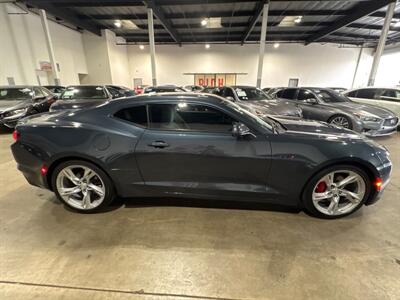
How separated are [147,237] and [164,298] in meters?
0.65

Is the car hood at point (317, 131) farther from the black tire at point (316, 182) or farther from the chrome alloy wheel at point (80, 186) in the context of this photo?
the chrome alloy wheel at point (80, 186)

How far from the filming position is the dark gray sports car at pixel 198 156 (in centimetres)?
203

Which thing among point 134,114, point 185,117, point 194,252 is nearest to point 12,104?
point 134,114

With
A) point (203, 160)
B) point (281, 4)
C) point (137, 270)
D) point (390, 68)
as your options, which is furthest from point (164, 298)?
point (390, 68)

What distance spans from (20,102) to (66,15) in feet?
30.6

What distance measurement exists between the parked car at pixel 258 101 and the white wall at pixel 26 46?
10.9 meters

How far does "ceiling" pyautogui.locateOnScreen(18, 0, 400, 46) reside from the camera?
11.1 metres

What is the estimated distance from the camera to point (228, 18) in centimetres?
1335

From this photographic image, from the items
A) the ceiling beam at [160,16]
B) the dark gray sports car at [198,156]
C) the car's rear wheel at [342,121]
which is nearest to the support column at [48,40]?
the ceiling beam at [160,16]

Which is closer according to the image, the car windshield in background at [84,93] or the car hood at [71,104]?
the car hood at [71,104]

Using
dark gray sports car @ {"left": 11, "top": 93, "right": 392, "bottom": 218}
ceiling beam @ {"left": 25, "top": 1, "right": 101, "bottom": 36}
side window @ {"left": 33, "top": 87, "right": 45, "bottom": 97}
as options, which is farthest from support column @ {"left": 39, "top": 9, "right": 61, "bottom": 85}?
dark gray sports car @ {"left": 11, "top": 93, "right": 392, "bottom": 218}

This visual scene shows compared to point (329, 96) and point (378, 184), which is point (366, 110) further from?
point (378, 184)

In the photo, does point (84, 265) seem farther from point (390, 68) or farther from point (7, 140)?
point (390, 68)

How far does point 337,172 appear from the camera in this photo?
2.13 m
